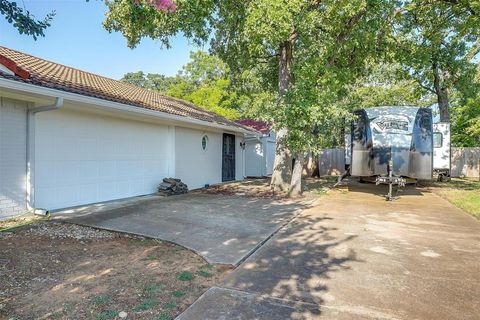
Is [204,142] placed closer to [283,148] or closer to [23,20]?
[283,148]

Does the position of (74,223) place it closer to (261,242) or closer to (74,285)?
(74,285)

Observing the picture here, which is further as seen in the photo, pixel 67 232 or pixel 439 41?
pixel 439 41

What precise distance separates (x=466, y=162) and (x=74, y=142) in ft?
69.5

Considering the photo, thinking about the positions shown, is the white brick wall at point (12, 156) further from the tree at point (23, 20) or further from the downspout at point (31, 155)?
the tree at point (23, 20)

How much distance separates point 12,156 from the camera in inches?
247

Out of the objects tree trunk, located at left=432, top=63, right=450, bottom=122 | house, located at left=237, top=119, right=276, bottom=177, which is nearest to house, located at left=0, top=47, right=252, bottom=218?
house, located at left=237, top=119, right=276, bottom=177

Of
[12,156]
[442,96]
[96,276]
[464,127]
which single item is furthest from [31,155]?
[464,127]

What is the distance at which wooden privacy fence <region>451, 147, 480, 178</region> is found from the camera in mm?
19078

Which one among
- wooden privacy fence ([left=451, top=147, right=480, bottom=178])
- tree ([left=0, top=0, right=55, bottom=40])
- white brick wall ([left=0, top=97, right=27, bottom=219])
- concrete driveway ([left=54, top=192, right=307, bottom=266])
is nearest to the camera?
tree ([left=0, top=0, right=55, bottom=40])

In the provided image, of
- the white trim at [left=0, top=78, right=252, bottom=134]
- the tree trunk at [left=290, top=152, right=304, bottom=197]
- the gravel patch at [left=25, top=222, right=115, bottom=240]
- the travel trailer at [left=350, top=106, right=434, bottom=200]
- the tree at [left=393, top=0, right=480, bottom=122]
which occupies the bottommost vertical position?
→ the gravel patch at [left=25, top=222, right=115, bottom=240]

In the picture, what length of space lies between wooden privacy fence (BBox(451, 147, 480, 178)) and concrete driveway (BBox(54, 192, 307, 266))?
50.4ft

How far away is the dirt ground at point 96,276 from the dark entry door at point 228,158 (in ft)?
30.7

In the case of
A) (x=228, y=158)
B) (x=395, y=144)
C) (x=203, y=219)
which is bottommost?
(x=203, y=219)

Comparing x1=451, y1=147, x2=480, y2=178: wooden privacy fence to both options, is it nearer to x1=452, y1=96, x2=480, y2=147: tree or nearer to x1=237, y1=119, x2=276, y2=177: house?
x1=452, y1=96, x2=480, y2=147: tree
